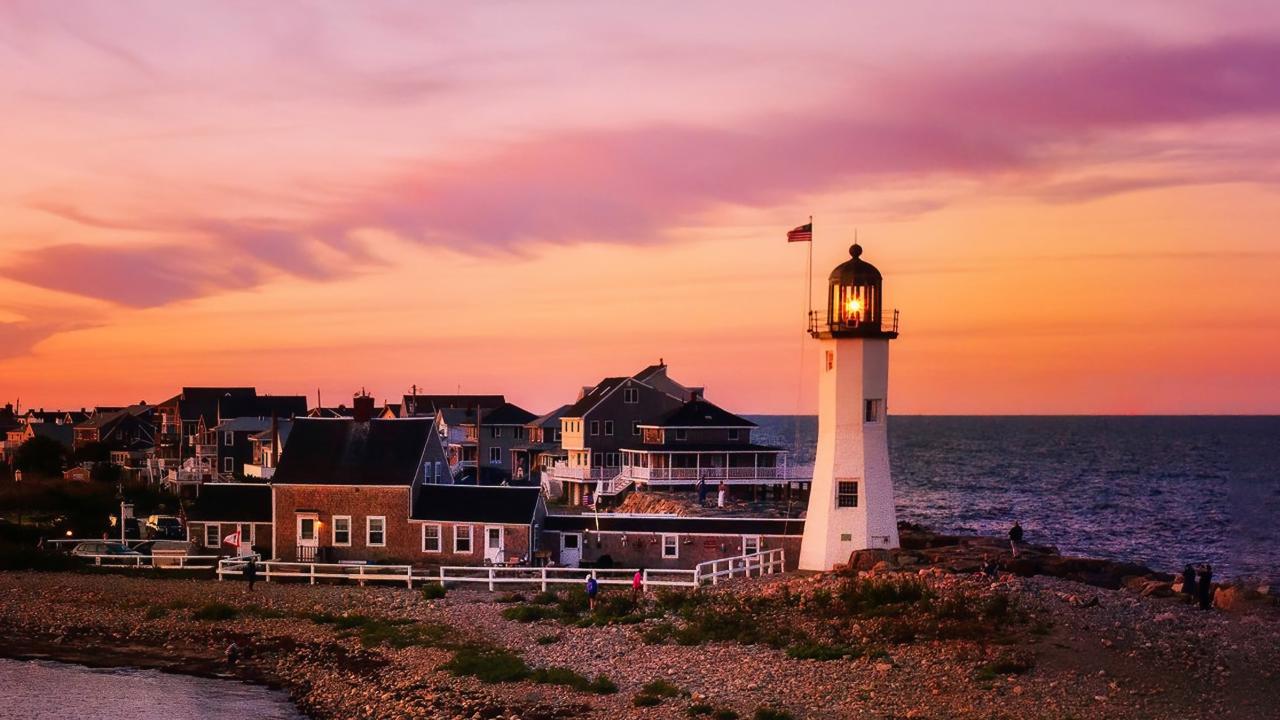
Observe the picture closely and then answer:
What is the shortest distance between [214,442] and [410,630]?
78101 mm

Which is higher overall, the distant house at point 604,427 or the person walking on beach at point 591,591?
the distant house at point 604,427

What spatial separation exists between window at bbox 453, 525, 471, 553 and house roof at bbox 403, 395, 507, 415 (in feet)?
220

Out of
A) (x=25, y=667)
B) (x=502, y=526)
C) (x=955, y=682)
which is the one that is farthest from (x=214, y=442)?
(x=955, y=682)

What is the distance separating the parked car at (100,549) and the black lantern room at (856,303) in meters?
28.9

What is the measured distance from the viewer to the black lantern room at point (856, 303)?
132 feet

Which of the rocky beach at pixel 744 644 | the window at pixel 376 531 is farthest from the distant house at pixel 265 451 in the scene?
the rocky beach at pixel 744 644

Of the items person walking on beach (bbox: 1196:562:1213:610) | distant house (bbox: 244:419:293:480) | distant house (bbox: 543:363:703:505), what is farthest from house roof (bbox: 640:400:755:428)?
person walking on beach (bbox: 1196:562:1213:610)

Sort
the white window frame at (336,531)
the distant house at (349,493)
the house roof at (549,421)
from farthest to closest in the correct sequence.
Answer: the house roof at (549,421) < the white window frame at (336,531) < the distant house at (349,493)

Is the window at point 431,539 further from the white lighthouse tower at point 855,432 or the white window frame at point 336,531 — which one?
the white lighthouse tower at point 855,432

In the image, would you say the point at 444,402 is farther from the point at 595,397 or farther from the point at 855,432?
the point at 855,432

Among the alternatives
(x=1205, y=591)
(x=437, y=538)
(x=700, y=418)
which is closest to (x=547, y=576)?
(x=437, y=538)

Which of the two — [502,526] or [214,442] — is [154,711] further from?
[214,442]

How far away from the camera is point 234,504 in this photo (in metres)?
52.6

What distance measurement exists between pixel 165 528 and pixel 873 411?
37.8m
